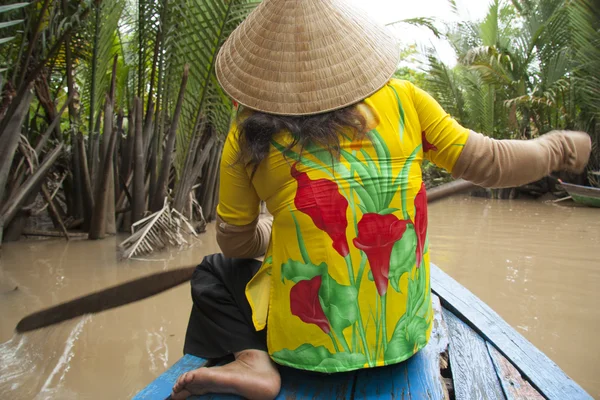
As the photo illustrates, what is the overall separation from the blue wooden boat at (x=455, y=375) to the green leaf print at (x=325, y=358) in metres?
0.08

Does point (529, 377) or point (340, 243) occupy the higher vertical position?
point (340, 243)

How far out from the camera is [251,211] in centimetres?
130

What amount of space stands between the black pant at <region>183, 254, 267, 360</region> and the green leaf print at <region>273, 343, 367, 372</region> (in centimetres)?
15

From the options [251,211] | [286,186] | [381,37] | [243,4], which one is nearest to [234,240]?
[251,211]

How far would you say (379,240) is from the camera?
116 cm

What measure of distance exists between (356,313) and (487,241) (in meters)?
4.88

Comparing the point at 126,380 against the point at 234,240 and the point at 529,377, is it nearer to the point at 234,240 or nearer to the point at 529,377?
the point at 234,240

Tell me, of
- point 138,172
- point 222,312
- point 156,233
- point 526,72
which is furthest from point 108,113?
point 526,72

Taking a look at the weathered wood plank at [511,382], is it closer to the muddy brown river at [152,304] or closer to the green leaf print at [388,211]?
the green leaf print at [388,211]

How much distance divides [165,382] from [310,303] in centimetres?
47

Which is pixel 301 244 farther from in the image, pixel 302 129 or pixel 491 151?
pixel 491 151

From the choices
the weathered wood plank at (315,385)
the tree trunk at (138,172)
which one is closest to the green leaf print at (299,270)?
the weathered wood plank at (315,385)

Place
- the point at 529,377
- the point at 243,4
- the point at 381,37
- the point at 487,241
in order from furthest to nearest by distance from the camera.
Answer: the point at 487,241 → the point at 243,4 → the point at 529,377 → the point at 381,37

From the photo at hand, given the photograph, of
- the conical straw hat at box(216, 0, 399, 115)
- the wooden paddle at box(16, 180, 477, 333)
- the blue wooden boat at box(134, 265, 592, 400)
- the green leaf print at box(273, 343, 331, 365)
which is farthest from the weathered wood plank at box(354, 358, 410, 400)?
the wooden paddle at box(16, 180, 477, 333)
